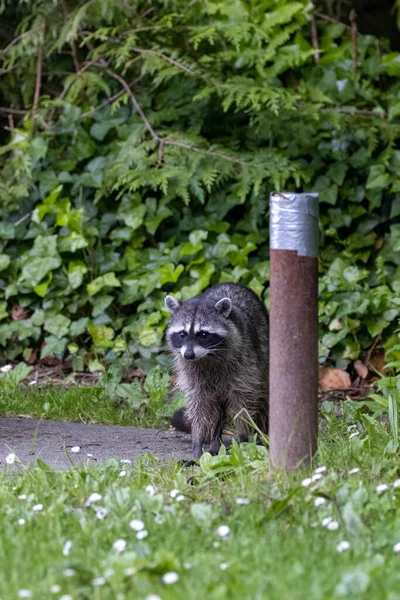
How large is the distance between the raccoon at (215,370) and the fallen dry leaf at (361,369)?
4.65 feet

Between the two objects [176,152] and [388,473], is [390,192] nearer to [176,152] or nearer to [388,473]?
[176,152]

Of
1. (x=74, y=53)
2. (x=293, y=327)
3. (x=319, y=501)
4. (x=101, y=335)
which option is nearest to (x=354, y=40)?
(x=74, y=53)

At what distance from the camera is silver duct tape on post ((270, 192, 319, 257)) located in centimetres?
399

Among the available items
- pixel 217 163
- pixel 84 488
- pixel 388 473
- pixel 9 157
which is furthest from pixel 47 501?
pixel 9 157

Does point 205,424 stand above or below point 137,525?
below

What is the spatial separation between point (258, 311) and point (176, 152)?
1.85 meters

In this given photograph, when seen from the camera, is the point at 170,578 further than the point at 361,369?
No

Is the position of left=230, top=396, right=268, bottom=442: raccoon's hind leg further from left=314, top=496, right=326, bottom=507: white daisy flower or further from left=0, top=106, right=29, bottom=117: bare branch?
left=0, top=106, right=29, bottom=117: bare branch

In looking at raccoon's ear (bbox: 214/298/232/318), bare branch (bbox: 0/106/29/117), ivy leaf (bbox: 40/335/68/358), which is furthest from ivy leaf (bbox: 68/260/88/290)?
raccoon's ear (bbox: 214/298/232/318)

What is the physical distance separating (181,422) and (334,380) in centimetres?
158

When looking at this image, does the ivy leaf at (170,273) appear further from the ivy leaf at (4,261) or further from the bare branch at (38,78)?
the bare branch at (38,78)

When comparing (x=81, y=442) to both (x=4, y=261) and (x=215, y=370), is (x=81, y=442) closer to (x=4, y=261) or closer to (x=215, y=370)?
(x=215, y=370)

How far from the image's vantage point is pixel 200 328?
220 inches

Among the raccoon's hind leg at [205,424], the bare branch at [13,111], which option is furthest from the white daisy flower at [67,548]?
the bare branch at [13,111]
